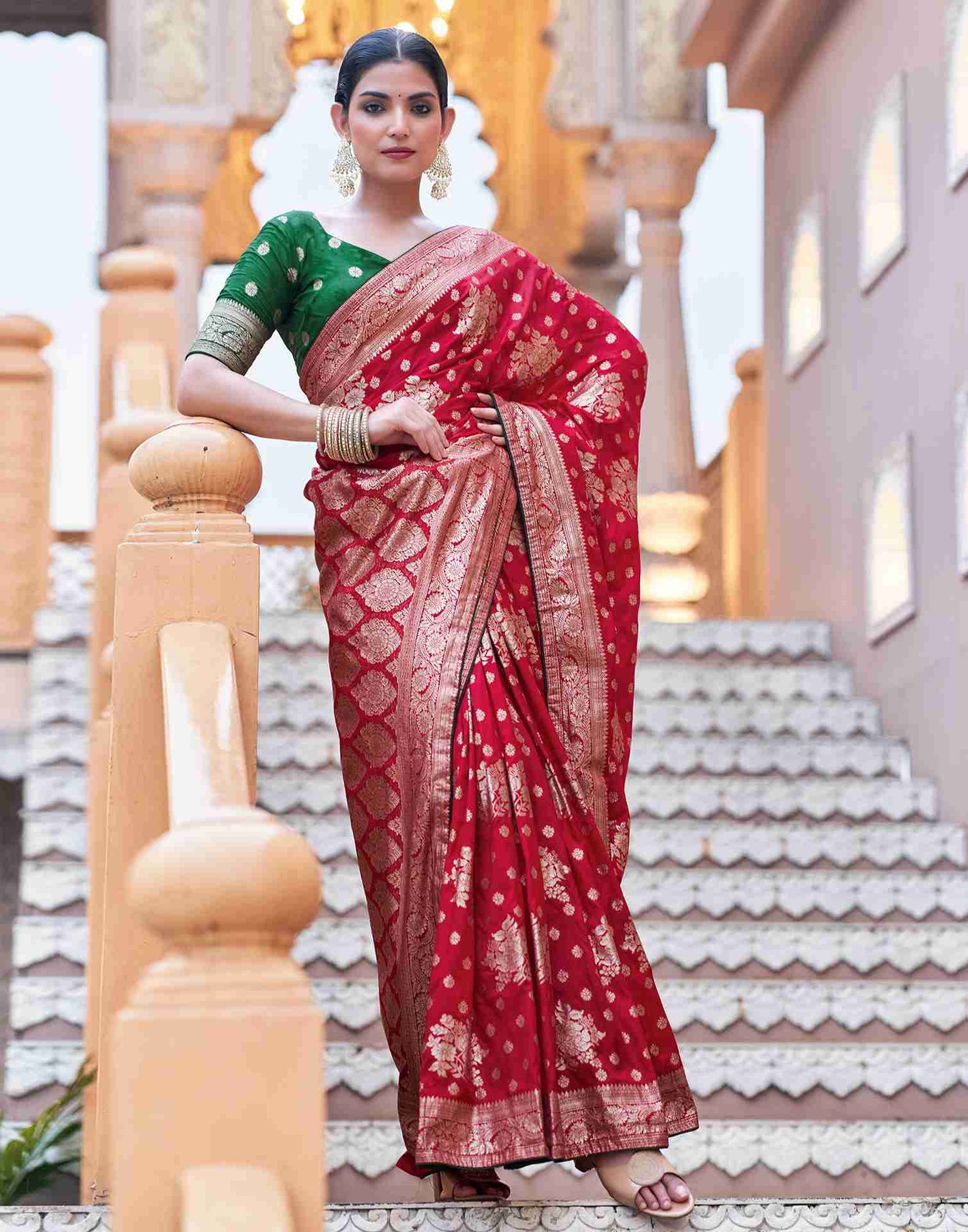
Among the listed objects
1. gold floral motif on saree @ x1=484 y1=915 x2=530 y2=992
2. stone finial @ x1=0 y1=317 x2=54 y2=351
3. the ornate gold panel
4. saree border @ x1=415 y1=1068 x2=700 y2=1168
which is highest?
the ornate gold panel

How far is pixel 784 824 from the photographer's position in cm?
599

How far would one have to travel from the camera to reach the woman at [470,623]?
285 centimetres

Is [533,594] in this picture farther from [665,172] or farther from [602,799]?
[665,172]

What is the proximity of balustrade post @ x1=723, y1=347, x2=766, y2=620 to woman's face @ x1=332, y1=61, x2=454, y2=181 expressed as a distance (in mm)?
6754

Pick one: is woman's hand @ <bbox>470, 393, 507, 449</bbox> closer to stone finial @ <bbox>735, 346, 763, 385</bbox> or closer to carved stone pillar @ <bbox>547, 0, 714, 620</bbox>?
carved stone pillar @ <bbox>547, 0, 714, 620</bbox>

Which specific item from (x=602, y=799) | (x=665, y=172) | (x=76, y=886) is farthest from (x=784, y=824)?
(x=665, y=172)

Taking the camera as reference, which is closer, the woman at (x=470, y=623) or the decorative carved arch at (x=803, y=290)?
the woman at (x=470, y=623)

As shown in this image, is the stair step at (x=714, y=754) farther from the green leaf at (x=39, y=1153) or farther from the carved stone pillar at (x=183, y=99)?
the carved stone pillar at (x=183, y=99)

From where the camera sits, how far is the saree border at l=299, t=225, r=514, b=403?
318cm

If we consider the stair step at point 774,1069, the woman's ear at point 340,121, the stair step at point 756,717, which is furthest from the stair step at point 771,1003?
the woman's ear at point 340,121

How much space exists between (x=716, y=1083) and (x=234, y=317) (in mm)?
2243

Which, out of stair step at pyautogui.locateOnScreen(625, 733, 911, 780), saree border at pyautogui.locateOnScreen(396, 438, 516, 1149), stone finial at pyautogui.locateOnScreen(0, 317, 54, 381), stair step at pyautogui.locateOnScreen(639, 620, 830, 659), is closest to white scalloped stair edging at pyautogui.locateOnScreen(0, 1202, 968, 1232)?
saree border at pyautogui.locateOnScreen(396, 438, 516, 1149)

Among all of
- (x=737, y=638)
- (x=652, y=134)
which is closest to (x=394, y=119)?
(x=737, y=638)

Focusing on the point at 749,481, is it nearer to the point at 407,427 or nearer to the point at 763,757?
the point at 763,757
